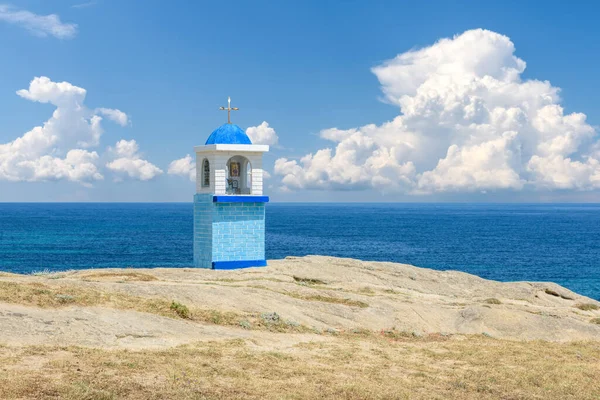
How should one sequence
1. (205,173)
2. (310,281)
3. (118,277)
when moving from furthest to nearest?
(205,173) < (310,281) < (118,277)

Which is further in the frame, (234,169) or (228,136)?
(234,169)

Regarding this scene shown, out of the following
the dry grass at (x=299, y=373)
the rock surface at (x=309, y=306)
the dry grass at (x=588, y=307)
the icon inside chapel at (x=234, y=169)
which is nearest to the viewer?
the dry grass at (x=299, y=373)

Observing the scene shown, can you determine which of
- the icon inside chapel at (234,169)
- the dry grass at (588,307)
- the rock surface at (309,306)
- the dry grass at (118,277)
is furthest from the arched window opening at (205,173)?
the dry grass at (588,307)

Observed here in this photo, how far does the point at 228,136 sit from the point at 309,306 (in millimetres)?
13217

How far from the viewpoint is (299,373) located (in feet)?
53.0

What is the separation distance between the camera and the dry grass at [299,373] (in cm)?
1402

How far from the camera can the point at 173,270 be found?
30.0 meters

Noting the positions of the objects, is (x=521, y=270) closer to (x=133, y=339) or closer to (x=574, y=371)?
(x=574, y=371)

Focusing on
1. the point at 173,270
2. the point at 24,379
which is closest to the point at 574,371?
the point at 24,379

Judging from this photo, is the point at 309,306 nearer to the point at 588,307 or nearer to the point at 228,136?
the point at 228,136

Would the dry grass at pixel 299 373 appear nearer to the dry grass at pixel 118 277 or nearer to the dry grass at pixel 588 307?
the dry grass at pixel 118 277

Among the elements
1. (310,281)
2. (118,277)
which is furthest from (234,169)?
(118,277)

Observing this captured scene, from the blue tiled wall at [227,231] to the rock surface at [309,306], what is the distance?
5.96ft

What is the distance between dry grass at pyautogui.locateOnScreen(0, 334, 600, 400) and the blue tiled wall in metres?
13.3
